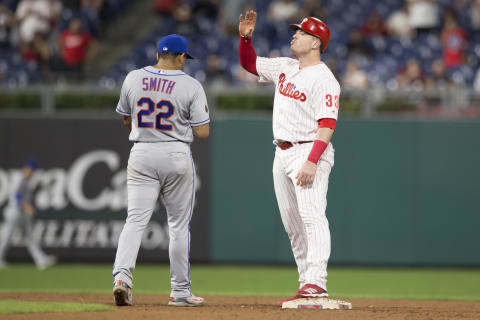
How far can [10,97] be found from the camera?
1210cm

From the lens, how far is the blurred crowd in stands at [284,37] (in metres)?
13.0

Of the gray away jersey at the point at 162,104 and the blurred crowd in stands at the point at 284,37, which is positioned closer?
the gray away jersey at the point at 162,104

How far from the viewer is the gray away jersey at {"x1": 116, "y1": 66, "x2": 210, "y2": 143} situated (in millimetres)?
5578

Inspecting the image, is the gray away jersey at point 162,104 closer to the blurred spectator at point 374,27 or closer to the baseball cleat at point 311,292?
the baseball cleat at point 311,292

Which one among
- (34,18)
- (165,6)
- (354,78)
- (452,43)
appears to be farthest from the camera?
(165,6)

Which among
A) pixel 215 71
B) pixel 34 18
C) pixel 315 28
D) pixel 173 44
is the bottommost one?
pixel 173 44

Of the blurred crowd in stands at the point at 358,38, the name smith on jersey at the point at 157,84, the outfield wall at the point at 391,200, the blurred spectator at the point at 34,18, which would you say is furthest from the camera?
the blurred spectator at the point at 34,18

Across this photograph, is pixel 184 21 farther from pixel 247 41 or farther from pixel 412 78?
pixel 247 41

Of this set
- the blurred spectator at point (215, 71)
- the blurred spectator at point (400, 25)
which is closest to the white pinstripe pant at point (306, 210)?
the blurred spectator at point (215, 71)

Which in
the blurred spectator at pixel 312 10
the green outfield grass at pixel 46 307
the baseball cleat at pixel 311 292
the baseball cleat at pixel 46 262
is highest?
the blurred spectator at pixel 312 10

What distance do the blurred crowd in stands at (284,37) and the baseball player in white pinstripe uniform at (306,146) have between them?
6511 millimetres

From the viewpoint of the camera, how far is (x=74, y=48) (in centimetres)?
1423

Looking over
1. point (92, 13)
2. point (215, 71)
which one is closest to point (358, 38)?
point (215, 71)

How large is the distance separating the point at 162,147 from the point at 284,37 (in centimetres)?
903
